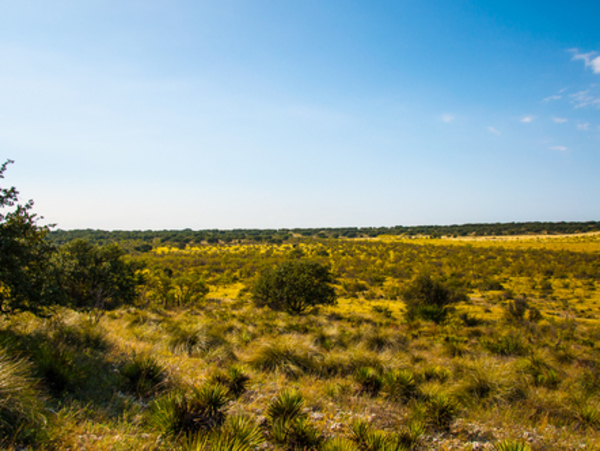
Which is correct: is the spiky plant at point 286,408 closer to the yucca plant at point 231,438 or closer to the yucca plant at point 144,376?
the yucca plant at point 231,438

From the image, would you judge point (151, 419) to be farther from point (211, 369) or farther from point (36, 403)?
point (211, 369)

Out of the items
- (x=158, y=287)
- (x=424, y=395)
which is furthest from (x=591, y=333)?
(x=158, y=287)

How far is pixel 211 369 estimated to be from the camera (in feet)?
23.5

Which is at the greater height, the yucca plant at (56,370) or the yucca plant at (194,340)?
the yucca plant at (56,370)

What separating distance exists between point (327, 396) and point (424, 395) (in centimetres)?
219

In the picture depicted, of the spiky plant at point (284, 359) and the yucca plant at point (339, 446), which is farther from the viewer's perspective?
the spiky plant at point (284, 359)

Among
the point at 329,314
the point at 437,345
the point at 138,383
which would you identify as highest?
the point at 138,383

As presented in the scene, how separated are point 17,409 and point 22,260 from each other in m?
4.51

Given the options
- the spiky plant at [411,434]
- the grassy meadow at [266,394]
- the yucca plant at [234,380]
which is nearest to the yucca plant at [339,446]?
the grassy meadow at [266,394]

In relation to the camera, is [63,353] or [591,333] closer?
[63,353]

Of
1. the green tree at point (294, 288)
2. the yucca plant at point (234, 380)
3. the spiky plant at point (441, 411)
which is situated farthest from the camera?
the green tree at point (294, 288)

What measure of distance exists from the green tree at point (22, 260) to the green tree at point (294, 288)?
56.0ft

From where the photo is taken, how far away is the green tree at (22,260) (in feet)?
20.9

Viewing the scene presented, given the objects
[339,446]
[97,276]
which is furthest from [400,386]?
[97,276]
